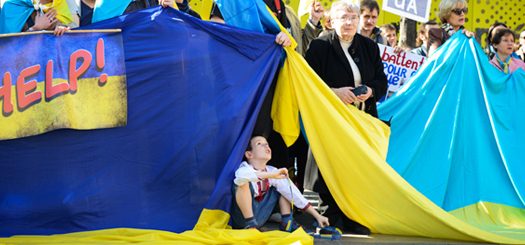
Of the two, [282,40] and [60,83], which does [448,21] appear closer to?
[282,40]

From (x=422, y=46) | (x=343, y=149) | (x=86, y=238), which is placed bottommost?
(x=86, y=238)

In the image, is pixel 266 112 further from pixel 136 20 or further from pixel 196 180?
pixel 136 20

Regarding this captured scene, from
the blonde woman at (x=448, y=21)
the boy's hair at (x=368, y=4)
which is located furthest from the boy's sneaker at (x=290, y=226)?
the boy's hair at (x=368, y=4)

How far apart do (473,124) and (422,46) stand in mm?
1560

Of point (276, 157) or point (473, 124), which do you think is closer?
point (276, 157)

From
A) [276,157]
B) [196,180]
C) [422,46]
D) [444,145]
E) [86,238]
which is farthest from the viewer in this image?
[422,46]

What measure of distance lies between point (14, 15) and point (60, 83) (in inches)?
34.7

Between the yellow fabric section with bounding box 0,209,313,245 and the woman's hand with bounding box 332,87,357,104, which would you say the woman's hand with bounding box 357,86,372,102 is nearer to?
the woman's hand with bounding box 332,87,357,104

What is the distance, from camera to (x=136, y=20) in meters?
5.82

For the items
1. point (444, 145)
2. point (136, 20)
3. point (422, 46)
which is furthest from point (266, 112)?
point (422, 46)

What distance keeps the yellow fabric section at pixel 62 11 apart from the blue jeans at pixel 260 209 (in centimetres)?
177

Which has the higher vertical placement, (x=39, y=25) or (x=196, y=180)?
(x=39, y=25)

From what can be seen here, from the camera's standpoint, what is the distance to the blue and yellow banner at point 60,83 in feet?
17.9

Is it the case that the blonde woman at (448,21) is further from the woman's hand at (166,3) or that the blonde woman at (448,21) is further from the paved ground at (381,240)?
the woman's hand at (166,3)
